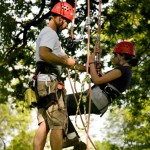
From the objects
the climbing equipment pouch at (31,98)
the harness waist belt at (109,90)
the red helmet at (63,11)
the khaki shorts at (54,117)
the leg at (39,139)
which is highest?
the red helmet at (63,11)

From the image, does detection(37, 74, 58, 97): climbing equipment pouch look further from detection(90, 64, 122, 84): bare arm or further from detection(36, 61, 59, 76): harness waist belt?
detection(90, 64, 122, 84): bare arm

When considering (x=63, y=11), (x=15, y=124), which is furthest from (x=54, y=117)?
(x=15, y=124)

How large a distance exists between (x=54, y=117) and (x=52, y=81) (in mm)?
420

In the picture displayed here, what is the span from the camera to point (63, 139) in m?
4.77

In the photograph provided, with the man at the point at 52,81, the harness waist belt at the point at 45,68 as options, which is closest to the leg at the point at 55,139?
the man at the point at 52,81

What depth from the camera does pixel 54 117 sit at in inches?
178

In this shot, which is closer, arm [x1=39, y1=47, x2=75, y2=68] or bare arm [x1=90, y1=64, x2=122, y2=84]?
arm [x1=39, y1=47, x2=75, y2=68]

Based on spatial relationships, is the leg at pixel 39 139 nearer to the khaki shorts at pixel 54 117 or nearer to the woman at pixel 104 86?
the khaki shorts at pixel 54 117

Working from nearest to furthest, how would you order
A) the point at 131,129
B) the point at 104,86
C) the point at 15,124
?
the point at 104,86 < the point at 131,129 < the point at 15,124

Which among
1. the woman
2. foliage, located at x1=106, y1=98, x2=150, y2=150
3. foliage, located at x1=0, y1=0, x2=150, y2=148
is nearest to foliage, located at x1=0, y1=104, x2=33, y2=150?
foliage, located at x1=106, y1=98, x2=150, y2=150

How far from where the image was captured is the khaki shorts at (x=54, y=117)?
4.52 metres

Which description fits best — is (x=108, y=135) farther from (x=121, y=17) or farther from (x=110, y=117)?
(x=121, y=17)

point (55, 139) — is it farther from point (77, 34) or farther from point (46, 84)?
point (77, 34)

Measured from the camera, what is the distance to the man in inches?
177
